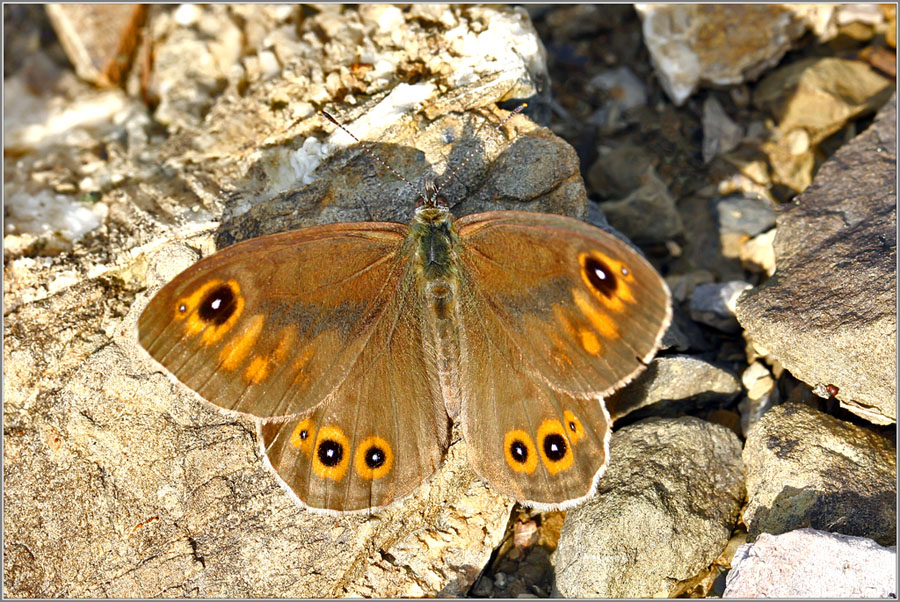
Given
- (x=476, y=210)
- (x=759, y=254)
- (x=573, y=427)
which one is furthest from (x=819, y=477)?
(x=476, y=210)

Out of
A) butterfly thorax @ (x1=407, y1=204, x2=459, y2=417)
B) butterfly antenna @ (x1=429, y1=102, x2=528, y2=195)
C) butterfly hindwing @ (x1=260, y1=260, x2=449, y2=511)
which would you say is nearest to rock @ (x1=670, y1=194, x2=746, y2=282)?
butterfly antenna @ (x1=429, y1=102, x2=528, y2=195)

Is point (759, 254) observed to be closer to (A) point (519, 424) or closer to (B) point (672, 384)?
(B) point (672, 384)

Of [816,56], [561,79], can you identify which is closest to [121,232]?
[561,79]

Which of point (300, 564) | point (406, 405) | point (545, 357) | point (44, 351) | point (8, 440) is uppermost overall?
point (545, 357)

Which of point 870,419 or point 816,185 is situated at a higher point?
point 816,185

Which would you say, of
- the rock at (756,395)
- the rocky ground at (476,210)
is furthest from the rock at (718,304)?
the rock at (756,395)

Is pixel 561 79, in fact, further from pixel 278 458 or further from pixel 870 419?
pixel 278 458
